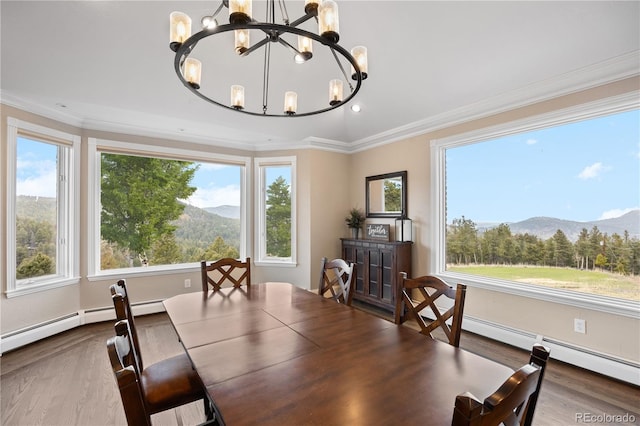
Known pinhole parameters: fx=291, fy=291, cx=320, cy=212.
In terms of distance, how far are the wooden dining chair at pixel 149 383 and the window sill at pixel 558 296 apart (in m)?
3.04

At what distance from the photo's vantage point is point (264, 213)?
4961mm

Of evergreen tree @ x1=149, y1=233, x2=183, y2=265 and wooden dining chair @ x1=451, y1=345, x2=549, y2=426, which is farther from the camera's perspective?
evergreen tree @ x1=149, y1=233, x2=183, y2=265

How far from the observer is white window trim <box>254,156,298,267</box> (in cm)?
486

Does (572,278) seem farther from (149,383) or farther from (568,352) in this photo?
(149,383)

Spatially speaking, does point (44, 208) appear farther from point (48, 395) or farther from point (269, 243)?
point (269, 243)

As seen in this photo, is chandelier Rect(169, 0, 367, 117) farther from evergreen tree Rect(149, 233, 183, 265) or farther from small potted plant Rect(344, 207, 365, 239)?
evergreen tree Rect(149, 233, 183, 265)

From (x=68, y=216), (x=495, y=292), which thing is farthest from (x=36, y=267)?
(x=495, y=292)

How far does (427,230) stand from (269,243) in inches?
100

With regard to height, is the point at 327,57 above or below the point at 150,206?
above

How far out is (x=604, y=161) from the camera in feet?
8.86

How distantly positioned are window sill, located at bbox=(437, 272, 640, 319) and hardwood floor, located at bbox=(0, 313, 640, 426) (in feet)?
1.90

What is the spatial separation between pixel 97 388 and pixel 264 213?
3.08 meters

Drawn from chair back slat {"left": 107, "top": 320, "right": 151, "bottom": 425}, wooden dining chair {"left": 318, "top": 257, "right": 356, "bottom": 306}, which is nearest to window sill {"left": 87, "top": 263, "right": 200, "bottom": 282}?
wooden dining chair {"left": 318, "top": 257, "right": 356, "bottom": 306}

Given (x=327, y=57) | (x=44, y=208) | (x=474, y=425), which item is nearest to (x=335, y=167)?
(x=327, y=57)
